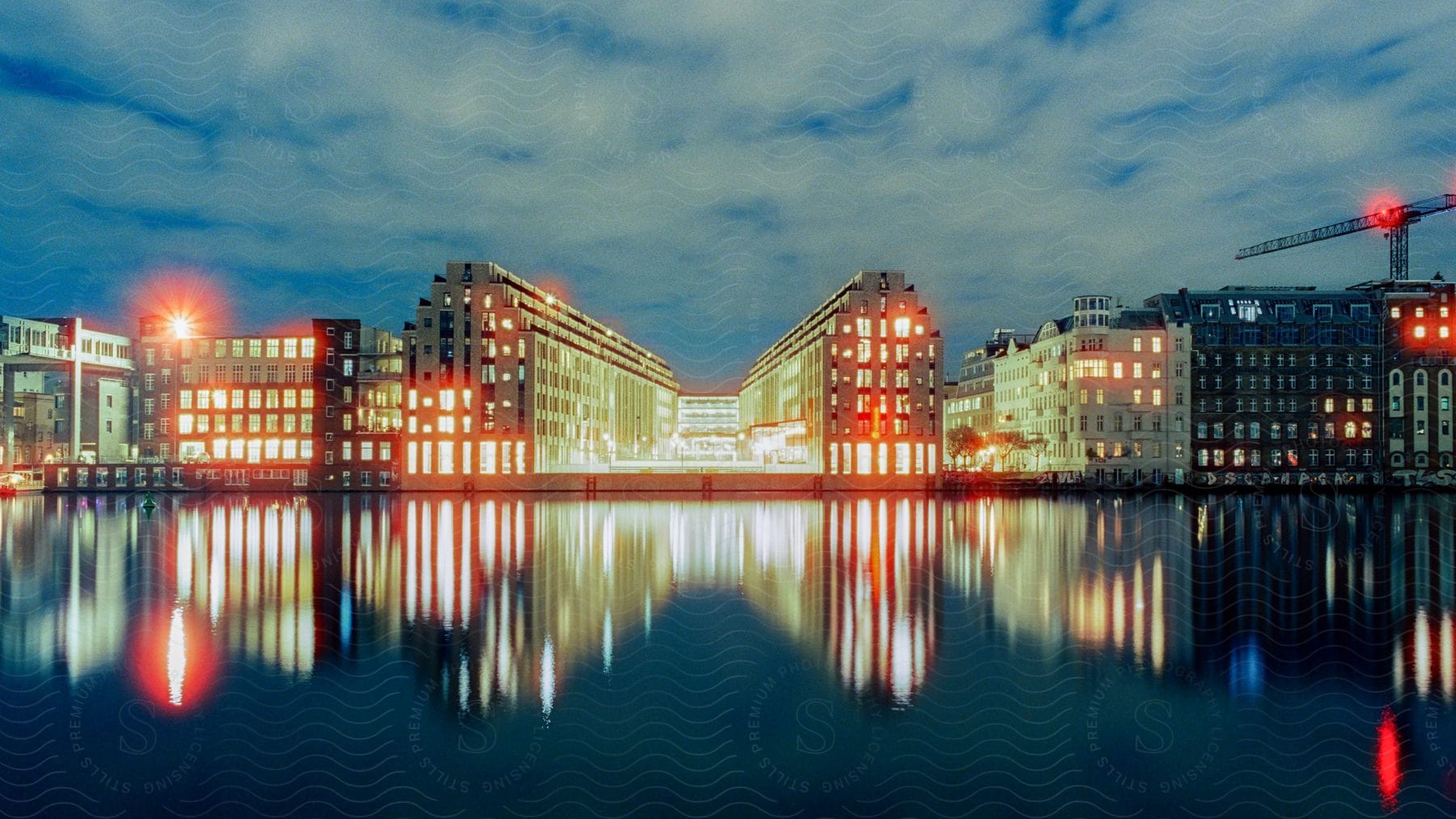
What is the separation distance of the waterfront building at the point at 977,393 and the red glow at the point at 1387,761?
3451 inches

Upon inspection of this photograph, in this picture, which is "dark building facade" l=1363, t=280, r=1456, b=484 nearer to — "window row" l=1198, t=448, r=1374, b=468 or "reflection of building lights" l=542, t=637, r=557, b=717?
"window row" l=1198, t=448, r=1374, b=468

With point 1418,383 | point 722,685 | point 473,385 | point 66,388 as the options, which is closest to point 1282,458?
point 1418,383

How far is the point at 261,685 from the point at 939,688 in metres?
11.2

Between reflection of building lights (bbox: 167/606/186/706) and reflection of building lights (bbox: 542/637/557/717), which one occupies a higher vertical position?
reflection of building lights (bbox: 167/606/186/706)

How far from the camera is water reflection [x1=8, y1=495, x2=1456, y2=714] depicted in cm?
1614

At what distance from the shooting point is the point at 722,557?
98.0 feet

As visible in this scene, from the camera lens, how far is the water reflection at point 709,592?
1614cm

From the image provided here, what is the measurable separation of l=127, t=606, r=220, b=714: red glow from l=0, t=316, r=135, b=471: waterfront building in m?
82.1

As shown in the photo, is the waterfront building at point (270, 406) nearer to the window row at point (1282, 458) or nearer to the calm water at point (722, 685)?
the calm water at point (722, 685)

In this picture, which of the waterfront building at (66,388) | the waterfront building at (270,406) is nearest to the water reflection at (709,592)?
the waterfront building at (270,406)

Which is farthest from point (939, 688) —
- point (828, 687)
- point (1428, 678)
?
point (1428, 678)

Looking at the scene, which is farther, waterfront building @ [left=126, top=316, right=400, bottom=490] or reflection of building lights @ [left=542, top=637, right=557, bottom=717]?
waterfront building @ [left=126, top=316, right=400, bottom=490]

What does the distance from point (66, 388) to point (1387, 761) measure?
112135mm

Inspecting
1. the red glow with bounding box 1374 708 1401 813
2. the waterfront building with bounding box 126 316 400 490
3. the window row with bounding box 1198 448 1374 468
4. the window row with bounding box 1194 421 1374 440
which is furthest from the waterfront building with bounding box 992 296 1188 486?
the red glow with bounding box 1374 708 1401 813
